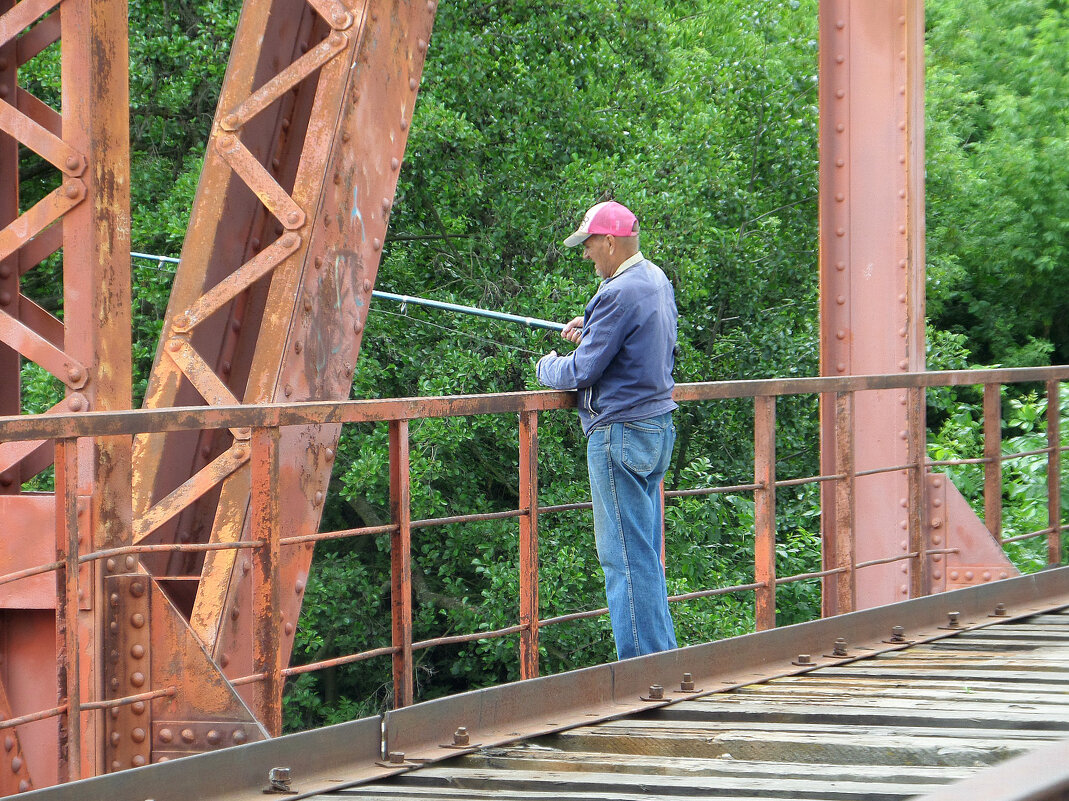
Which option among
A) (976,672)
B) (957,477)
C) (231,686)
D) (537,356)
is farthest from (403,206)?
(231,686)

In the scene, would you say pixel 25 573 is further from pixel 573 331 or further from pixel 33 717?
pixel 573 331

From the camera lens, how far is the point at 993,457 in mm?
6812

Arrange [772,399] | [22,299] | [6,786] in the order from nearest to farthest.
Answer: [6,786]
[22,299]
[772,399]

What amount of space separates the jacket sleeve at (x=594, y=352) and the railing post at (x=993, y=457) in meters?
2.53

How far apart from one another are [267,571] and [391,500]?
579 millimetres

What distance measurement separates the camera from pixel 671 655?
4805mm

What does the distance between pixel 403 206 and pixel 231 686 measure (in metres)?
11.3

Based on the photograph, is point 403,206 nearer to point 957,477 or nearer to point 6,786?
point 957,477

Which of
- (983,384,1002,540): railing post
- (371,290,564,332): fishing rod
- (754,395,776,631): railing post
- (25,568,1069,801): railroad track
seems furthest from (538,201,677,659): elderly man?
(983,384,1002,540): railing post

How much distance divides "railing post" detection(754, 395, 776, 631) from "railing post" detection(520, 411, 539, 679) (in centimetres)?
113

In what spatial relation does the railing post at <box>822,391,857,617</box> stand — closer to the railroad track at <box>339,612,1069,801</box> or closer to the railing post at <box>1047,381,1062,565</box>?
the railroad track at <box>339,612,1069,801</box>

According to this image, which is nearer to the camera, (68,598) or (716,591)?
(68,598)

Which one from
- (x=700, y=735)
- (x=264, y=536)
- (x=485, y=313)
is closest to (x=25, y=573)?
(x=264, y=536)

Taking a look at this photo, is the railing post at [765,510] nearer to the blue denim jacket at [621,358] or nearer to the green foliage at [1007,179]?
the blue denim jacket at [621,358]
